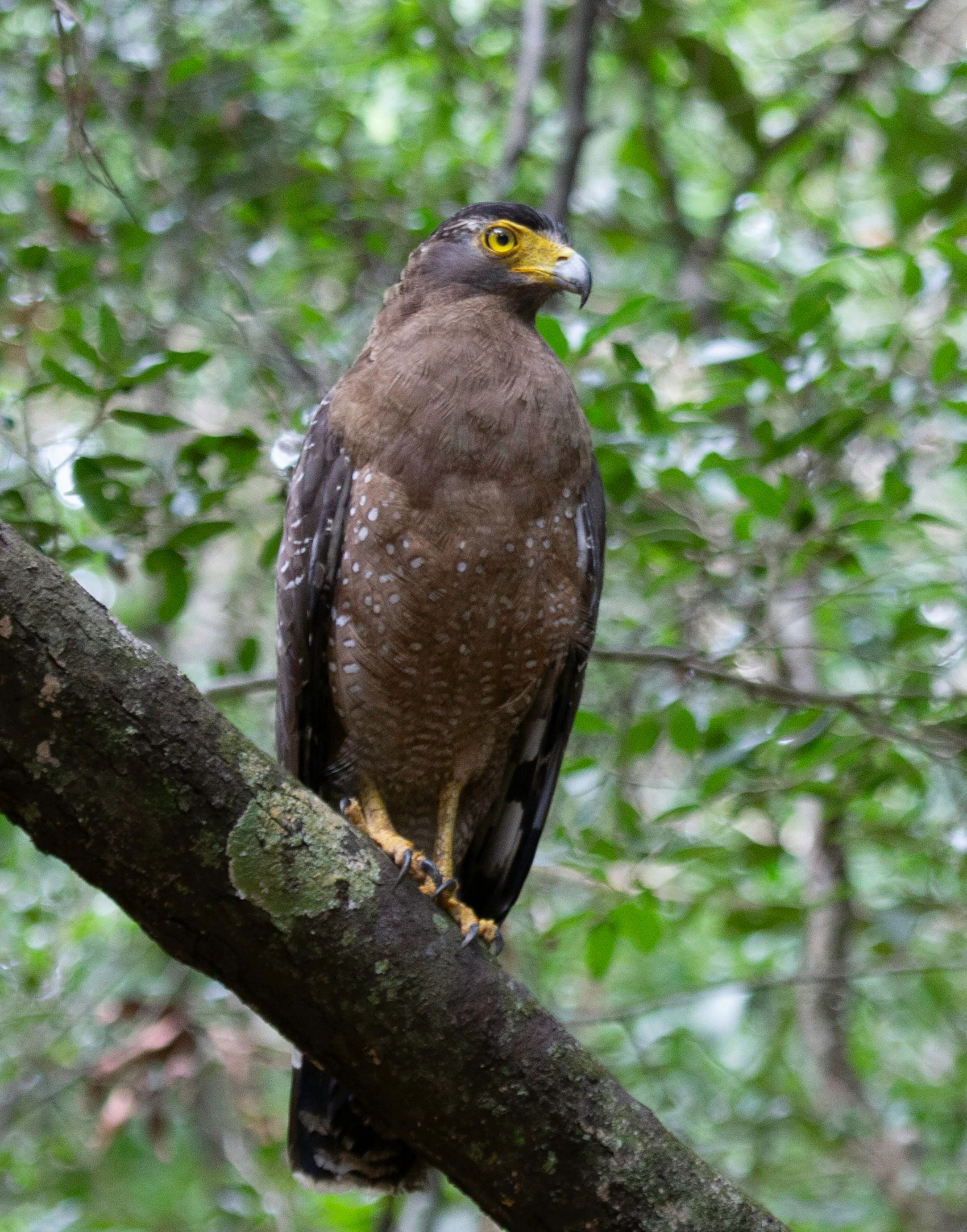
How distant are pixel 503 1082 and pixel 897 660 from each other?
2.53 metres

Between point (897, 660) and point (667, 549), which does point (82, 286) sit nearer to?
point (667, 549)

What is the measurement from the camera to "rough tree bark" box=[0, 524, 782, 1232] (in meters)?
2.17

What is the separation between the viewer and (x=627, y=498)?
418 cm

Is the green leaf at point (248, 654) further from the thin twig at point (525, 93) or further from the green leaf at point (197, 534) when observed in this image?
the thin twig at point (525, 93)

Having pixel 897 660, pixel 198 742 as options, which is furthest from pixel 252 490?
pixel 198 742

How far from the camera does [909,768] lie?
12.8 ft

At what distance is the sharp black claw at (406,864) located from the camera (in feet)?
8.72

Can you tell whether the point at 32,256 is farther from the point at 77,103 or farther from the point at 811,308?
the point at 811,308

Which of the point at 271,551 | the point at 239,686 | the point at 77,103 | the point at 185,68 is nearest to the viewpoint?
the point at 77,103

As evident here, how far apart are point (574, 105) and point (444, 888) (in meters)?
3.62

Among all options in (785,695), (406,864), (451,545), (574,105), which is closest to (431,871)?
(406,864)

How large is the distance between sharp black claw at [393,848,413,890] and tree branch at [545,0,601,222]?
2.89m

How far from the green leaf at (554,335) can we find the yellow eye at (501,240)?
0.25m

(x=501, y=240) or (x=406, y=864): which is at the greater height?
Answer: (x=501, y=240)
